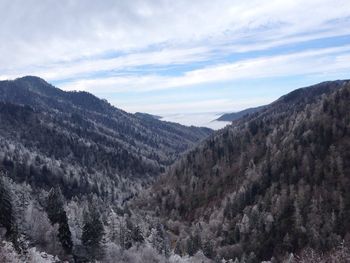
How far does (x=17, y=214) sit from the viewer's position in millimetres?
92625

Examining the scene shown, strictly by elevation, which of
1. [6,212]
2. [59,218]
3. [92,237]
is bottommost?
[92,237]

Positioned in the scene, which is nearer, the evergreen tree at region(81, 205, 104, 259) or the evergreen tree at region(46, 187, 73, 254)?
the evergreen tree at region(46, 187, 73, 254)

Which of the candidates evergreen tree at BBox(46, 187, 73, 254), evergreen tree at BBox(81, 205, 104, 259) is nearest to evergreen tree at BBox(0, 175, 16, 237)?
evergreen tree at BBox(46, 187, 73, 254)

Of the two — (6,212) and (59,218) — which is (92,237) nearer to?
(59,218)

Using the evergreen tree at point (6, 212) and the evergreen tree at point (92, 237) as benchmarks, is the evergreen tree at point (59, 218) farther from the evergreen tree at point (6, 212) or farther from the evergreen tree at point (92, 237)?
the evergreen tree at point (6, 212)

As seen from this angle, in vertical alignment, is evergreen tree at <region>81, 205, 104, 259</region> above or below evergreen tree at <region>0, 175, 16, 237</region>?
below

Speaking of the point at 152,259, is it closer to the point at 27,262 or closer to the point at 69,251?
the point at 69,251

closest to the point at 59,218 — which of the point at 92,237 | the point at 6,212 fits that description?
the point at 92,237

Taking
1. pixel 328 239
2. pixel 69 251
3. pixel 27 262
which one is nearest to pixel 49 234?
pixel 69 251

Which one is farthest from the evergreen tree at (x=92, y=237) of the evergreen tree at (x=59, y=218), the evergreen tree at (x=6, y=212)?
the evergreen tree at (x=6, y=212)

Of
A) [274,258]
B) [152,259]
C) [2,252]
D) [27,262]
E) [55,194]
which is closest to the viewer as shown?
[2,252]

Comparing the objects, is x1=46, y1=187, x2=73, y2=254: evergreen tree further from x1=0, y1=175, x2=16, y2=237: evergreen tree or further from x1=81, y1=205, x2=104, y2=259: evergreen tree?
x1=0, y1=175, x2=16, y2=237: evergreen tree

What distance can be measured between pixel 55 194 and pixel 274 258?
125m

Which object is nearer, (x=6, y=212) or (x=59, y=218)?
(x=6, y=212)
